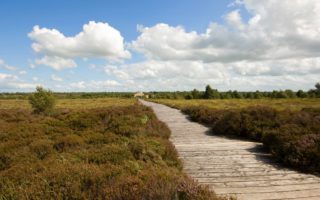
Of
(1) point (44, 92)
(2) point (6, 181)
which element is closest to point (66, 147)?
(2) point (6, 181)

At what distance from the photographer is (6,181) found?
199 inches

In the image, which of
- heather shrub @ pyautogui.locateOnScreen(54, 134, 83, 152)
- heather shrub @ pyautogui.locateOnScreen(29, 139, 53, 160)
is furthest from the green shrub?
heather shrub @ pyautogui.locateOnScreen(54, 134, 83, 152)

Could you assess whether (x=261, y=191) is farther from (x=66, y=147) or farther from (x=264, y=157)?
(x=66, y=147)

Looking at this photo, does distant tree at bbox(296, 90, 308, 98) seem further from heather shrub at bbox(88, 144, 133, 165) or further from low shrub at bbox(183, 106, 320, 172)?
heather shrub at bbox(88, 144, 133, 165)

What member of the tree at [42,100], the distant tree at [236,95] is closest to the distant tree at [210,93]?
the distant tree at [236,95]

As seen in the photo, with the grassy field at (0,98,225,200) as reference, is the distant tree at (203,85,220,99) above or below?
above

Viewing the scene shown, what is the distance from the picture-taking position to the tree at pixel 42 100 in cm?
2916

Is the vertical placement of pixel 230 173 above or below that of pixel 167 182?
below

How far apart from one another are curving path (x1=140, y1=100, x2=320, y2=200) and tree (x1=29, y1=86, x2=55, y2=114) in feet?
79.6

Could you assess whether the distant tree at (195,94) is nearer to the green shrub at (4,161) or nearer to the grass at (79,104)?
the grass at (79,104)

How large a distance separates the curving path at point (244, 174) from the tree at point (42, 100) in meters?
24.3

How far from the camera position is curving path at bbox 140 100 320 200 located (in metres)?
4.98

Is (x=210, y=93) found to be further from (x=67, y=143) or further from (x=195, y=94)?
(x=67, y=143)

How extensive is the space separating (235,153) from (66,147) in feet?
15.7
